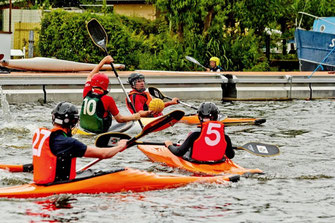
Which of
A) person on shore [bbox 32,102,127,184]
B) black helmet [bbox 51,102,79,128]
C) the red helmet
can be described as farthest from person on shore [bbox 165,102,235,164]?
the red helmet

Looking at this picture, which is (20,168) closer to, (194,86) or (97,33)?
(97,33)

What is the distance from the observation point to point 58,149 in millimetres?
7352

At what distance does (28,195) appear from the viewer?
7.52m

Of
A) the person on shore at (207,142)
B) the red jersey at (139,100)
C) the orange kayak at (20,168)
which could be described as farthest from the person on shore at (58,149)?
the red jersey at (139,100)

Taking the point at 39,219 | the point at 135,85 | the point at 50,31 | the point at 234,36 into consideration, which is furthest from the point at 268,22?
the point at 39,219

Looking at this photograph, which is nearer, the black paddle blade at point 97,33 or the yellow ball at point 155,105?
the yellow ball at point 155,105

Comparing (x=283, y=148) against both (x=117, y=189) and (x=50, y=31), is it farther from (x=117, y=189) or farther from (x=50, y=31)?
(x=50, y=31)

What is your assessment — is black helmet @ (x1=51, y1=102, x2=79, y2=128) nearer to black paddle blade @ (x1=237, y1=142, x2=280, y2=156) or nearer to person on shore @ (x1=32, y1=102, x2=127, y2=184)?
person on shore @ (x1=32, y1=102, x2=127, y2=184)

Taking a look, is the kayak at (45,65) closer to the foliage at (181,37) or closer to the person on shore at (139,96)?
the foliage at (181,37)

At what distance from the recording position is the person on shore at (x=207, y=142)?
888 cm

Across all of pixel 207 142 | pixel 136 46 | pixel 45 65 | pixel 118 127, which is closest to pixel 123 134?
pixel 207 142

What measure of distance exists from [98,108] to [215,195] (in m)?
3.79

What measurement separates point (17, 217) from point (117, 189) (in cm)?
123

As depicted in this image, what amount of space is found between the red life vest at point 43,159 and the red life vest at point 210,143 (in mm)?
1872
